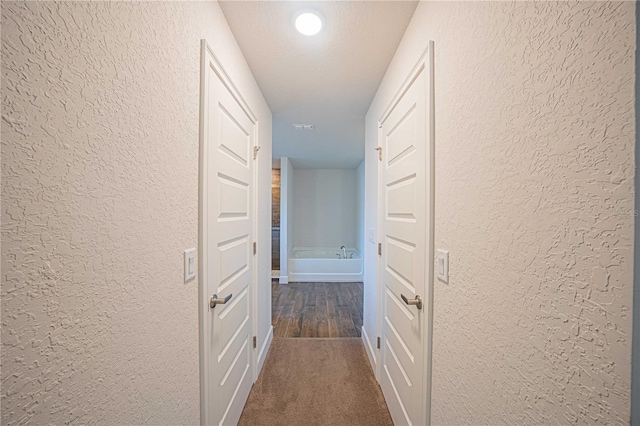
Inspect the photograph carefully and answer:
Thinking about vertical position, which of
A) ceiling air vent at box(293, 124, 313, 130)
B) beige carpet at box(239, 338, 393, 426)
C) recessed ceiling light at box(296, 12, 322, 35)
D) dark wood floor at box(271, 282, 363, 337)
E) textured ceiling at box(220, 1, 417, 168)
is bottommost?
dark wood floor at box(271, 282, 363, 337)

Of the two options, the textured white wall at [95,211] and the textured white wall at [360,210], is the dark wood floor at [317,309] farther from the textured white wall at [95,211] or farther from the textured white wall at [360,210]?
the textured white wall at [95,211]

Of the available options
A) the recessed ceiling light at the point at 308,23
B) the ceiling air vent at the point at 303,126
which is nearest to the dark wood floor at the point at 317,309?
the ceiling air vent at the point at 303,126

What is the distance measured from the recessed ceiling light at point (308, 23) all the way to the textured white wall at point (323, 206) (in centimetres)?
456

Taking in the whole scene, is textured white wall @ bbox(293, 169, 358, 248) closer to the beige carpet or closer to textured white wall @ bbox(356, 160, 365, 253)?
textured white wall @ bbox(356, 160, 365, 253)

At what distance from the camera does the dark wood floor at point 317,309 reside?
109 inches

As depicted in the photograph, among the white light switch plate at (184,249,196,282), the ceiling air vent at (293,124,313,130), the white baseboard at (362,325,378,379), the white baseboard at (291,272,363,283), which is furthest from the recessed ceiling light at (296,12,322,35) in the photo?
the white baseboard at (291,272,363,283)

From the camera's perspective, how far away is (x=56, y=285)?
18.5 inches

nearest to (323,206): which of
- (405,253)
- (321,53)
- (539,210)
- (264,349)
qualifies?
(264,349)

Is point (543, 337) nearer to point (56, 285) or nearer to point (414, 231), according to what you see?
point (414, 231)

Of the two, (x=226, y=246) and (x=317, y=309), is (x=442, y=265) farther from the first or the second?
(x=317, y=309)

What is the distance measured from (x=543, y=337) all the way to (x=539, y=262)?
0.16 metres

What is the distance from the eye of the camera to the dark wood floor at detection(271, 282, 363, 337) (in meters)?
2.76

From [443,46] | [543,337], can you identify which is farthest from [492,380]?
[443,46]

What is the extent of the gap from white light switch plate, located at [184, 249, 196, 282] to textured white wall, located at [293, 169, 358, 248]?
490 centimetres
